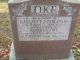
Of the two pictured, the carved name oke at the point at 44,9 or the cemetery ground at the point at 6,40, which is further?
the cemetery ground at the point at 6,40

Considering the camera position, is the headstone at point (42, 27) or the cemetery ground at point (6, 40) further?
the cemetery ground at point (6, 40)

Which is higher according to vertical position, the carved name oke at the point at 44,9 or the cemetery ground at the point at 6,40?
the carved name oke at the point at 44,9

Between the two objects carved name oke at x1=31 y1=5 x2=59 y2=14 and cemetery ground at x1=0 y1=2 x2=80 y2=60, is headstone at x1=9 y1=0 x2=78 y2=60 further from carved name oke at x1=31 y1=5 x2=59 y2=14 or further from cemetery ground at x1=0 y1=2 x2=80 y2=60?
cemetery ground at x1=0 y1=2 x2=80 y2=60

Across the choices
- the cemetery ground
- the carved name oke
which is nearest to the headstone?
the carved name oke

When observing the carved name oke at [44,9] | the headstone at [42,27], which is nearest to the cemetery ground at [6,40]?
the headstone at [42,27]

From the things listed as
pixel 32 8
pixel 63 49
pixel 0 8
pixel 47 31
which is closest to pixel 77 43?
pixel 63 49

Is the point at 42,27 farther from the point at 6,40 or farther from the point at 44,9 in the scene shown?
the point at 6,40

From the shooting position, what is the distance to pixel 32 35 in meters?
2.95

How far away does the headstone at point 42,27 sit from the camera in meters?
2.72

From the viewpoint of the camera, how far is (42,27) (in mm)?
2891

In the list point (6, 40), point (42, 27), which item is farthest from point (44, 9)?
point (6, 40)

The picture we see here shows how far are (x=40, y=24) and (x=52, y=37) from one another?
0.26m

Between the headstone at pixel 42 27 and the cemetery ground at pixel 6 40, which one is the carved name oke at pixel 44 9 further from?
the cemetery ground at pixel 6 40

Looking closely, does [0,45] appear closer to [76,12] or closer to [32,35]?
[32,35]
